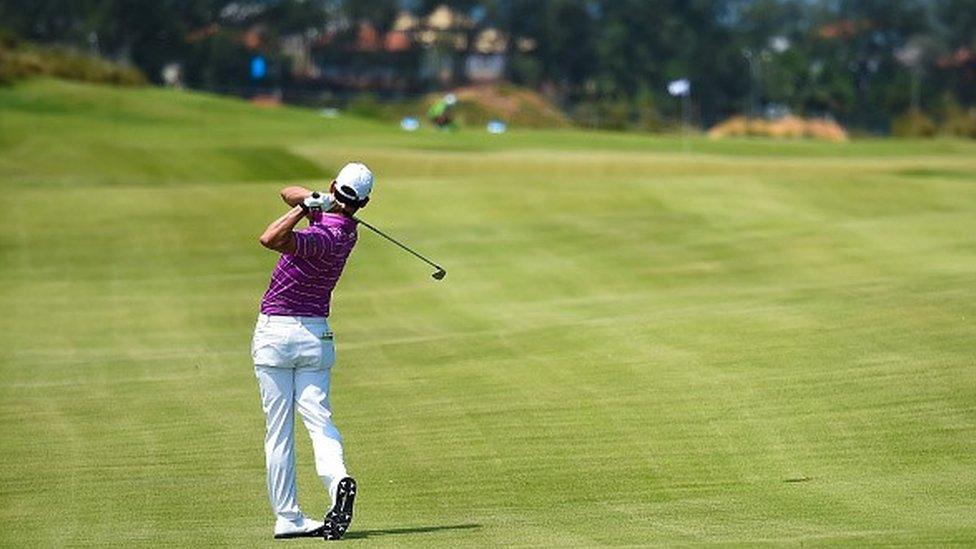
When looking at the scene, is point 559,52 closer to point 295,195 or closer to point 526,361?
point 526,361

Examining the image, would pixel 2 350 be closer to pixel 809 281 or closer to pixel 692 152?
pixel 809 281

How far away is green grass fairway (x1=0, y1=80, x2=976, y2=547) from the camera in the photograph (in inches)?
616

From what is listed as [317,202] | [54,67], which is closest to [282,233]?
[317,202]

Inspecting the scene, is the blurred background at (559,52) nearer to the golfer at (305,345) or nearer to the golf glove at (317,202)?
the golfer at (305,345)

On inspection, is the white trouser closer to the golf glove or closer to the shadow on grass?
the shadow on grass

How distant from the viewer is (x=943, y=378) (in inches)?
770

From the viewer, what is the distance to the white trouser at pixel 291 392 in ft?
47.3

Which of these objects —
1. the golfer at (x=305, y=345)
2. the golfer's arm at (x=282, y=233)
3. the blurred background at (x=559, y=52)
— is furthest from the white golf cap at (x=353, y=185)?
the blurred background at (x=559, y=52)

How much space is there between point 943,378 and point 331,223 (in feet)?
23.4

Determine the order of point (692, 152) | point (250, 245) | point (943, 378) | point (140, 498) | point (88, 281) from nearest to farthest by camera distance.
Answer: point (140, 498) → point (943, 378) → point (88, 281) → point (250, 245) → point (692, 152)

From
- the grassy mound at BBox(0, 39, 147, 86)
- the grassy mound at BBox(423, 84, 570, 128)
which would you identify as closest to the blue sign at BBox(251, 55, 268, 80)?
the grassy mound at BBox(423, 84, 570, 128)

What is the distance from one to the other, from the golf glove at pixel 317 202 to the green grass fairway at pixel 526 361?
2.05m

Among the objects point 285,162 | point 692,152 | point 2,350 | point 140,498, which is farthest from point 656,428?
point 692,152

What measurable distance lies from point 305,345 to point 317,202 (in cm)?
98
